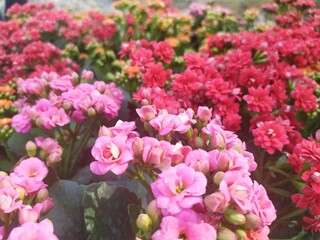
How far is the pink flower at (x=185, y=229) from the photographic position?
66 centimetres

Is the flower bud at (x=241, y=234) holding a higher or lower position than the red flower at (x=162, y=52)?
higher

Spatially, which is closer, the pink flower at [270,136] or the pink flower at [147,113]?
the pink flower at [147,113]

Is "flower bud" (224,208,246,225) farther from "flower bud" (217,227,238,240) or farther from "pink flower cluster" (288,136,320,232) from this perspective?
"pink flower cluster" (288,136,320,232)

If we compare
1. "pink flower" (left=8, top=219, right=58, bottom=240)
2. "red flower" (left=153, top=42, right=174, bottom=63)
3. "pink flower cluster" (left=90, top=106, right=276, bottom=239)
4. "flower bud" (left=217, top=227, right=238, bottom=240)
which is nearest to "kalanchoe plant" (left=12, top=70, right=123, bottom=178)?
"red flower" (left=153, top=42, right=174, bottom=63)

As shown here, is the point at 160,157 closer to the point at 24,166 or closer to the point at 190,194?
the point at 190,194

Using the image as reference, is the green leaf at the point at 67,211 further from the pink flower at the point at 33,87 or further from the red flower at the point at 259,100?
the red flower at the point at 259,100

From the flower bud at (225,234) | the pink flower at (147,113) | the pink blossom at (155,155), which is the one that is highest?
the pink blossom at (155,155)

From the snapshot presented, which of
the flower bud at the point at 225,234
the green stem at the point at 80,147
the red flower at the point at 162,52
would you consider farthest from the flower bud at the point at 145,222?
the red flower at the point at 162,52

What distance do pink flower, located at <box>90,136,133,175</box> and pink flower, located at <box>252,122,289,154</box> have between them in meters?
0.44

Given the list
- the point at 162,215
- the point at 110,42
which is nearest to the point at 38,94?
the point at 162,215

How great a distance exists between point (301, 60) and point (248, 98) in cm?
39

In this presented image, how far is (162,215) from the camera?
716mm

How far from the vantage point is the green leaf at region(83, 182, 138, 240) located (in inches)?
36.4

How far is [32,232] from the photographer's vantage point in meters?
0.67
